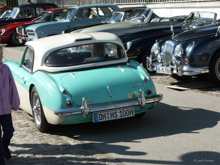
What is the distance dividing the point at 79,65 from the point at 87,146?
5.00ft

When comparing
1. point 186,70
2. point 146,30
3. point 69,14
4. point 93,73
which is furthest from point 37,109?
point 69,14

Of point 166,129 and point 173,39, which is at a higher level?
point 173,39

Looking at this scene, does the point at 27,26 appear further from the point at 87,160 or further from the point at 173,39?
the point at 87,160

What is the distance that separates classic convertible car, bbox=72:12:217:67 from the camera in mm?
11250

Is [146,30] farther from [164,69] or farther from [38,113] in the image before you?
[38,113]

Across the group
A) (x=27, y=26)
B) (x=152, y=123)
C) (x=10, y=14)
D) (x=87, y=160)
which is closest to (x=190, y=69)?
(x=152, y=123)

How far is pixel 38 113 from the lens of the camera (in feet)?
20.9

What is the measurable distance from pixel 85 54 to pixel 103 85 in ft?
3.16

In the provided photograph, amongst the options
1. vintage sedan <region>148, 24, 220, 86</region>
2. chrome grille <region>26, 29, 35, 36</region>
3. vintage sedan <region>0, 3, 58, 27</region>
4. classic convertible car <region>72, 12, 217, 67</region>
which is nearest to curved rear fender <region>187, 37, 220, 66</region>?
vintage sedan <region>148, 24, 220, 86</region>

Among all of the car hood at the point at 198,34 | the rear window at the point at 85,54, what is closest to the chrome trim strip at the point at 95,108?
the rear window at the point at 85,54

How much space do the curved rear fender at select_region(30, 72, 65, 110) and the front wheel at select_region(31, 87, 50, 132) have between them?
172 mm

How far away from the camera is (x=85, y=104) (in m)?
5.69

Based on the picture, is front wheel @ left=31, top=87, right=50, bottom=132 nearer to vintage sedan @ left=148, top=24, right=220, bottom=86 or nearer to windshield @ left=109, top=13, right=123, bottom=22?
vintage sedan @ left=148, top=24, right=220, bottom=86

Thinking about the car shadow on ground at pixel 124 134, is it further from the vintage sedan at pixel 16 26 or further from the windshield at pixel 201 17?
the vintage sedan at pixel 16 26
